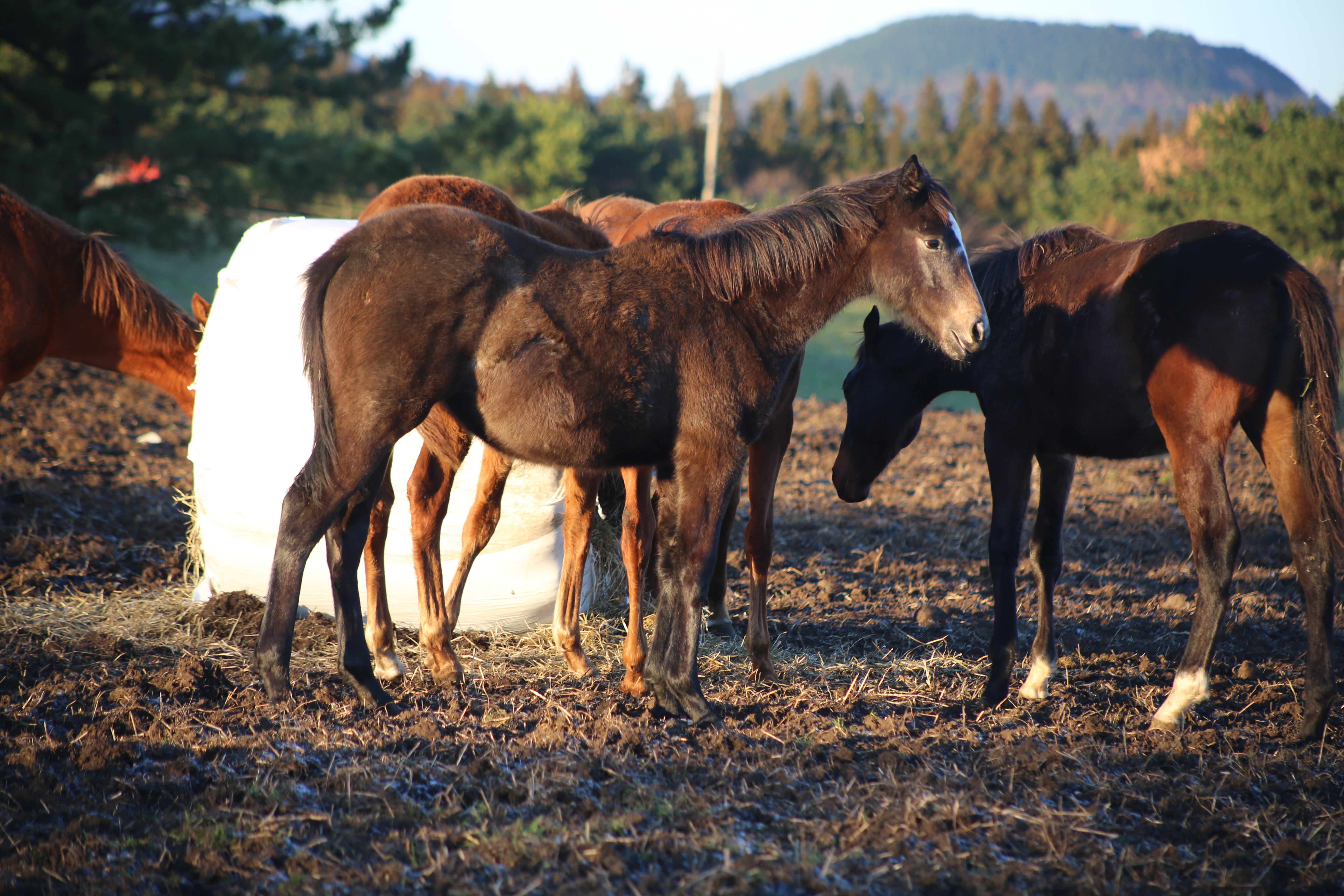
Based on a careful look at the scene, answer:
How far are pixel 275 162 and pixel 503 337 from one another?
41.5 feet

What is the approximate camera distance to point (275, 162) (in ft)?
45.5

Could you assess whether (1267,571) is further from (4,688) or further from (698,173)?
(698,173)

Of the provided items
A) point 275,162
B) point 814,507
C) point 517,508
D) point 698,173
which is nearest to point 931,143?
point 698,173

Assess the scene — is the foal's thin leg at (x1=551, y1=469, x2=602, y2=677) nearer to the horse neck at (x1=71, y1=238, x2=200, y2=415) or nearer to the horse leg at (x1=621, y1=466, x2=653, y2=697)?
the horse leg at (x1=621, y1=466, x2=653, y2=697)

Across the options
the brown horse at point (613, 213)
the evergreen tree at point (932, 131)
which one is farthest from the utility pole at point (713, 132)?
the brown horse at point (613, 213)

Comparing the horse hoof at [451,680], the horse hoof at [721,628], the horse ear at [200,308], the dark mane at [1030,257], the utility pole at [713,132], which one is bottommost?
the horse hoof at [721,628]

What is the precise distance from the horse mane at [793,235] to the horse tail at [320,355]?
1.28 meters

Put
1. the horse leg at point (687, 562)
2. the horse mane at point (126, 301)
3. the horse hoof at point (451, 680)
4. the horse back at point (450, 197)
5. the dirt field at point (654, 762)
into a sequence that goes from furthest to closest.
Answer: the horse mane at point (126, 301) → the horse back at point (450, 197) → the horse hoof at point (451, 680) → the horse leg at point (687, 562) → the dirt field at point (654, 762)

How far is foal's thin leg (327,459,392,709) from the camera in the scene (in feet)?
11.7

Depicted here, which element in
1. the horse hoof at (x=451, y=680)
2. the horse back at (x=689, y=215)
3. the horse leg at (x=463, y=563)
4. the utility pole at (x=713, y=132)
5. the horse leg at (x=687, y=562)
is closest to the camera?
the horse leg at (x=687, y=562)

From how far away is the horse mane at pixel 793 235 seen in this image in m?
3.60

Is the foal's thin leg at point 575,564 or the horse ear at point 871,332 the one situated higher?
the horse ear at point 871,332

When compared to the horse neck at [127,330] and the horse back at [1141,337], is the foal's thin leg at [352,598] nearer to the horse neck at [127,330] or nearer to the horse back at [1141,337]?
the horse neck at [127,330]

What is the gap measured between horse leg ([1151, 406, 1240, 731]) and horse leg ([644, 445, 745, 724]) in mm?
1902
